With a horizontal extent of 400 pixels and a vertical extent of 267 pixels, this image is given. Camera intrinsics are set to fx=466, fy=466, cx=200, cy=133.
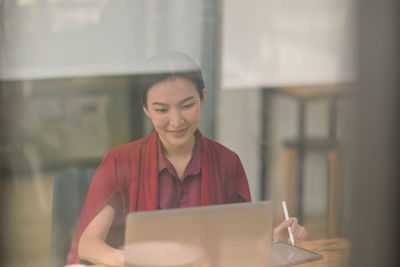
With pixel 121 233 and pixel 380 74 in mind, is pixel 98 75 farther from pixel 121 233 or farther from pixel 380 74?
pixel 380 74

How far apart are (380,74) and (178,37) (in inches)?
20.0

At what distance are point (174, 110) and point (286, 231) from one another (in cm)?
47

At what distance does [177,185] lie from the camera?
3.88ft

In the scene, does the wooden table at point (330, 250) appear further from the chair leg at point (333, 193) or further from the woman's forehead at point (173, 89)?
the woman's forehead at point (173, 89)

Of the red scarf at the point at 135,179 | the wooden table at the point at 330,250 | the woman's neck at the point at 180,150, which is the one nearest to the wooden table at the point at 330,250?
the wooden table at the point at 330,250

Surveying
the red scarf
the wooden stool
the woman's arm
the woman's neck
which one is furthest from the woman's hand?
the woman's arm

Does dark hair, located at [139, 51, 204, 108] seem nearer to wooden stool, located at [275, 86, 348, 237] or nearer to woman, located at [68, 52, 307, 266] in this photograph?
woman, located at [68, 52, 307, 266]

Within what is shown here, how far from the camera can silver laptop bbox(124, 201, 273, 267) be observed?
1142 millimetres

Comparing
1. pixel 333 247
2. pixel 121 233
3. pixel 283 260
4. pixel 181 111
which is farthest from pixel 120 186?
pixel 333 247

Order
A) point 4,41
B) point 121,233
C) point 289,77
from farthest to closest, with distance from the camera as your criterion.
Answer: point 289,77 → point 121,233 → point 4,41

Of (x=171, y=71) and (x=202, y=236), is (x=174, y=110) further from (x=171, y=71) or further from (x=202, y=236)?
(x=202, y=236)

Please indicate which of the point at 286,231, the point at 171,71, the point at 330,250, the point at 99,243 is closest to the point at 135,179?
the point at 99,243

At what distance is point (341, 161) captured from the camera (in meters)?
1.28

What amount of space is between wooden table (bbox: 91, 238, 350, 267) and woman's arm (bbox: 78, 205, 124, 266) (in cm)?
53
